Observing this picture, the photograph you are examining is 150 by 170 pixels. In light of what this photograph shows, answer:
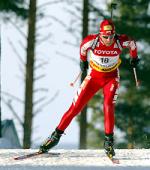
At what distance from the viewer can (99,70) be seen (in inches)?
333

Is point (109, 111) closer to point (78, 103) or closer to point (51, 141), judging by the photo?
point (78, 103)

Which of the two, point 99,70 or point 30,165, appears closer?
point 30,165

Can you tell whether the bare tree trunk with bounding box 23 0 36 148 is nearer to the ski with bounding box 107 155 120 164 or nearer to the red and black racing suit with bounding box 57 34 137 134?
the red and black racing suit with bounding box 57 34 137 134

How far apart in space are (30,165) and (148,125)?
61.7 ft

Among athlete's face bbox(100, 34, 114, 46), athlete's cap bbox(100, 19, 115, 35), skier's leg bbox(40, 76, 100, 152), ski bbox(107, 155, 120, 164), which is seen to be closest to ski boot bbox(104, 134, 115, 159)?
ski bbox(107, 155, 120, 164)

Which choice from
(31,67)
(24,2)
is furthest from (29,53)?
(24,2)

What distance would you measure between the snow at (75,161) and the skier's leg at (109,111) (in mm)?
204

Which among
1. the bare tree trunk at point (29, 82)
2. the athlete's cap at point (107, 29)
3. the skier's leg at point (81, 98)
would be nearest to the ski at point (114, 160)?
the skier's leg at point (81, 98)

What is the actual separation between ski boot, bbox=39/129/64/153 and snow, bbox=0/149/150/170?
0.37 feet

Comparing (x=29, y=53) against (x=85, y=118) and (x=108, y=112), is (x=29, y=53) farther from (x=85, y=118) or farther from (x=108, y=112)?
(x=108, y=112)

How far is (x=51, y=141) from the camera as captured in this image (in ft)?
28.2

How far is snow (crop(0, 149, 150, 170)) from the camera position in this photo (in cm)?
694

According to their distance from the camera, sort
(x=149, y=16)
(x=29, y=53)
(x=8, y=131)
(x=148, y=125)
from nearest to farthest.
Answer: (x=29, y=53)
(x=8, y=131)
(x=149, y=16)
(x=148, y=125)

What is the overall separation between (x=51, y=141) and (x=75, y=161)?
1118 millimetres
